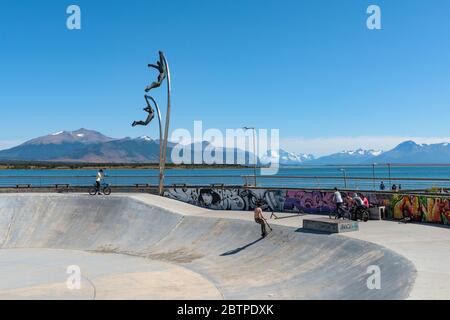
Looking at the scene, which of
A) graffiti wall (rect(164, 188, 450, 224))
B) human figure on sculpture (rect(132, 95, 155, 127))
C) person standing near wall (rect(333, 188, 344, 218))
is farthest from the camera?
human figure on sculpture (rect(132, 95, 155, 127))

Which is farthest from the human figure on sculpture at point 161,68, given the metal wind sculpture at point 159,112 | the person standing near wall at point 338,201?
the person standing near wall at point 338,201

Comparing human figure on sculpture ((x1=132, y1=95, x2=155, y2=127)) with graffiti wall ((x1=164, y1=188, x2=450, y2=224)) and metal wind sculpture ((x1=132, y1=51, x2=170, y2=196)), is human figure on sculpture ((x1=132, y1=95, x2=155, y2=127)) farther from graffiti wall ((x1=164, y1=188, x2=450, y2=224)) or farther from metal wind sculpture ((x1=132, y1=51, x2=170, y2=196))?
graffiti wall ((x1=164, y1=188, x2=450, y2=224))

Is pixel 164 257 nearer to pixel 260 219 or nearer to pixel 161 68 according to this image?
pixel 260 219

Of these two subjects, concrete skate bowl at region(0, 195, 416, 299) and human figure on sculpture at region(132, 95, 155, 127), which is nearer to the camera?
concrete skate bowl at region(0, 195, 416, 299)

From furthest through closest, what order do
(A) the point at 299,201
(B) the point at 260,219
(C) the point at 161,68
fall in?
(C) the point at 161,68, (A) the point at 299,201, (B) the point at 260,219

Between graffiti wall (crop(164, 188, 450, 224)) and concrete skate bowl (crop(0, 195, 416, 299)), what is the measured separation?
4549 mm

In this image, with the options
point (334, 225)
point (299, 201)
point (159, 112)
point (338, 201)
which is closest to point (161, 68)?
point (159, 112)

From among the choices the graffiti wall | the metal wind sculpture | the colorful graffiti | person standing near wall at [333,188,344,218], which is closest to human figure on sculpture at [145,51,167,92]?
the metal wind sculpture

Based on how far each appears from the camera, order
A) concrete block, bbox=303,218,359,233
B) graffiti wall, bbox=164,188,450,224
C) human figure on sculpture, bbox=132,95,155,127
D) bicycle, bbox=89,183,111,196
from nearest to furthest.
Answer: concrete block, bbox=303,218,359,233
graffiti wall, bbox=164,188,450,224
bicycle, bbox=89,183,111,196
human figure on sculpture, bbox=132,95,155,127

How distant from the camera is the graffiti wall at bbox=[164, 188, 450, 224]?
18987 millimetres

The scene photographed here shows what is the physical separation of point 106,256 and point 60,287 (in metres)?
5.83

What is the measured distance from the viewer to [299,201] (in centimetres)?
2497

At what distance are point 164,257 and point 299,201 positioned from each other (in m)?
9.20
